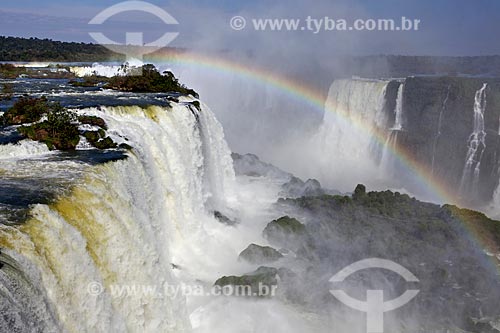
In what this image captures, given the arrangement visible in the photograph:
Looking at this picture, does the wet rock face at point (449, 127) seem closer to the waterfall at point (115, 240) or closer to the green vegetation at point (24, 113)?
the waterfall at point (115, 240)

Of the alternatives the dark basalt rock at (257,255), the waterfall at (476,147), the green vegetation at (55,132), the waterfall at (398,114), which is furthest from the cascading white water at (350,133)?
the green vegetation at (55,132)

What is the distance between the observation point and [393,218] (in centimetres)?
1930

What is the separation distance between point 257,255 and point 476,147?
16758mm

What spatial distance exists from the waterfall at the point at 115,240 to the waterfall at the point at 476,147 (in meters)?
16.8

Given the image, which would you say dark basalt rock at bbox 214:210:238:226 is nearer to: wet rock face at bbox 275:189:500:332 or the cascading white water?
wet rock face at bbox 275:189:500:332

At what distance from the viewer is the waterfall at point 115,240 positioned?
18.4 feet

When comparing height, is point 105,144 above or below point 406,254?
above

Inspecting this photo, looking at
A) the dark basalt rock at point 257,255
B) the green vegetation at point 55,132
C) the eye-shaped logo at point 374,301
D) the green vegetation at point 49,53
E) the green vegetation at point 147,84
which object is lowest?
the eye-shaped logo at point 374,301

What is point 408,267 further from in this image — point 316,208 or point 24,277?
point 24,277

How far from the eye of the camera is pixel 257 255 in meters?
14.8

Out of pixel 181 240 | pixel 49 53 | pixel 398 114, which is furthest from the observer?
pixel 49 53

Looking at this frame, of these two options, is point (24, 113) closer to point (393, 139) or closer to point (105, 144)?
point (105, 144)

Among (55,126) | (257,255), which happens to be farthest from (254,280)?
(55,126)

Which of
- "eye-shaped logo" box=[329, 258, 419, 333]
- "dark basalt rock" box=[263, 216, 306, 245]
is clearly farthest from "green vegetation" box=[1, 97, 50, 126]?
"eye-shaped logo" box=[329, 258, 419, 333]
